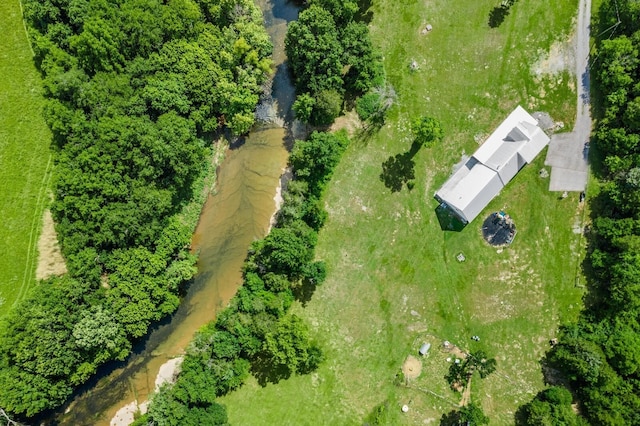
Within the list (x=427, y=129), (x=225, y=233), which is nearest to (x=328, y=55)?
(x=427, y=129)

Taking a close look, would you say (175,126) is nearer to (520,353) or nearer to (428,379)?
(428,379)

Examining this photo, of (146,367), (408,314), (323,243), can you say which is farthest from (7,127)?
(408,314)

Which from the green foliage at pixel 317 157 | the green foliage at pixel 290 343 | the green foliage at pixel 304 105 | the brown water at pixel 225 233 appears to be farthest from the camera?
the brown water at pixel 225 233

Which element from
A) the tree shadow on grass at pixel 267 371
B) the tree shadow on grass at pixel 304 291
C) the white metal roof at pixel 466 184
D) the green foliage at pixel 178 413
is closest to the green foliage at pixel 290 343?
the tree shadow on grass at pixel 267 371

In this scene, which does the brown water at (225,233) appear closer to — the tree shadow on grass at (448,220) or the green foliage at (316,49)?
the green foliage at (316,49)

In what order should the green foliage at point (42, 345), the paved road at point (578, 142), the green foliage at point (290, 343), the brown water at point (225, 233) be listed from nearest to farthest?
the green foliage at point (42, 345)
the green foliage at point (290, 343)
the paved road at point (578, 142)
the brown water at point (225, 233)

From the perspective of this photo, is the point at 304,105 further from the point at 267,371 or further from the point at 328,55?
the point at 267,371
